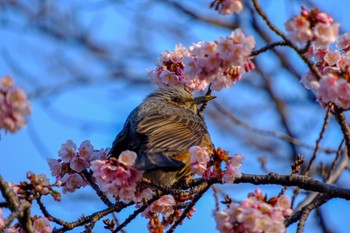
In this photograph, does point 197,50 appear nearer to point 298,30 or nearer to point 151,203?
point 298,30

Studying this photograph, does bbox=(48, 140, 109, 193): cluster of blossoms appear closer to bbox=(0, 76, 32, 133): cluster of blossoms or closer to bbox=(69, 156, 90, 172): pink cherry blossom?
bbox=(69, 156, 90, 172): pink cherry blossom

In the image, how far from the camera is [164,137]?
4121mm

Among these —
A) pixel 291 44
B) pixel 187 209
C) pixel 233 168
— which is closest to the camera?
pixel 291 44

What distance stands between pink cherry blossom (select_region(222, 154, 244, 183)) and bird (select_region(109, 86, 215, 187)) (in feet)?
1.10

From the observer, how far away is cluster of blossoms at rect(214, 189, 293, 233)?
252 centimetres

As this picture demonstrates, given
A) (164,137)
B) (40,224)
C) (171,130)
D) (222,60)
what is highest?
(171,130)

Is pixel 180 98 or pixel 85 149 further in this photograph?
pixel 180 98

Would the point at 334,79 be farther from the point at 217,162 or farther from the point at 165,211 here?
the point at 165,211

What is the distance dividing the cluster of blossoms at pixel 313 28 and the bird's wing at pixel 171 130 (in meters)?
1.34

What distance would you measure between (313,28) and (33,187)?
153 cm

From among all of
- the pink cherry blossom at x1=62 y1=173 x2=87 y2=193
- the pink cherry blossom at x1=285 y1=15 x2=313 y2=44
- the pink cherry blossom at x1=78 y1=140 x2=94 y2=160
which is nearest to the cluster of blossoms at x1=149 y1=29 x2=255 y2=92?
the pink cherry blossom at x1=285 y1=15 x2=313 y2=44

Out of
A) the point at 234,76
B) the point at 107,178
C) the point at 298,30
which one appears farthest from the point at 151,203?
the point at 298,30

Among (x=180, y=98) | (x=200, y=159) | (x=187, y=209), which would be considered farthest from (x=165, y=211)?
(x=180, y=98)

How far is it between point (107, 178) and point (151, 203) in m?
0.58
